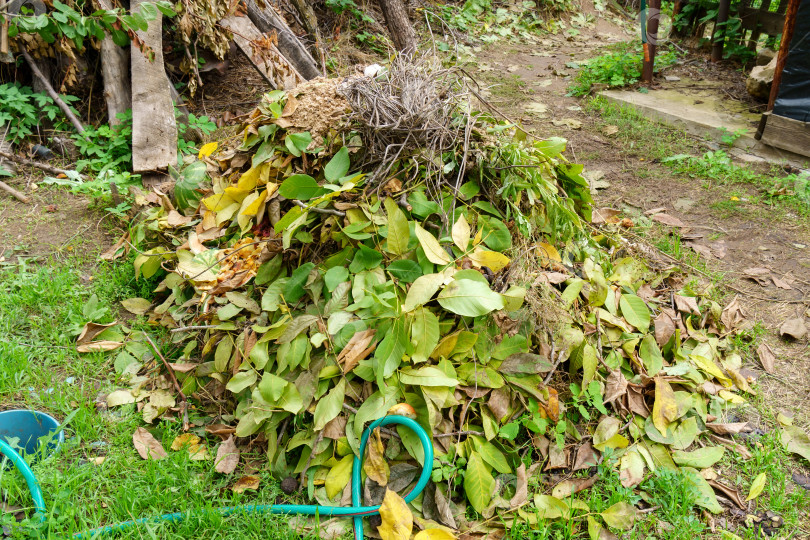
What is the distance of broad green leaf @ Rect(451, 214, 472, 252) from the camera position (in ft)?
7.56

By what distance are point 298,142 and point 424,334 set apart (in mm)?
1159

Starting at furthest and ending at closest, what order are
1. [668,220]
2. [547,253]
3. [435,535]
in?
[668,220] → [547,253] → [435,535]

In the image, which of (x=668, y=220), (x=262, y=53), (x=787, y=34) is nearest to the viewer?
(x=668, y=220)

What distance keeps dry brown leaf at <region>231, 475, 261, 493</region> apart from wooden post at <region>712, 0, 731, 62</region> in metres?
6.90

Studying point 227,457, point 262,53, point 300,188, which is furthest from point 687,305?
point 262,53

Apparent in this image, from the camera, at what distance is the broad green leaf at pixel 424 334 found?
211 centimetres

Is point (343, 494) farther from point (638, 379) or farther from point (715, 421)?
point (715, 421)

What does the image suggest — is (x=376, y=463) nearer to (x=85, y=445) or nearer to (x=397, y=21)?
(x=85, y=445)

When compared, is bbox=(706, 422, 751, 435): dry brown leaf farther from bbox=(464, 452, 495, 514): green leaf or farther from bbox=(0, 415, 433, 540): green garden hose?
bbox=(0, 415, 433, 540): green garden hose

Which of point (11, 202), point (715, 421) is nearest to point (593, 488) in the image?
point (715, 421)

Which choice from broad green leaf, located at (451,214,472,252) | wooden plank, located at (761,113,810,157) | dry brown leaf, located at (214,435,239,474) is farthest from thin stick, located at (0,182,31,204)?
wooden plank, located at (761,113,810,157)

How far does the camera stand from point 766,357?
9.18 ft

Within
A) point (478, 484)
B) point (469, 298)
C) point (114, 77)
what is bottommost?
point (478, 484)

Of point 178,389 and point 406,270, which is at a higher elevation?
point 406,270
